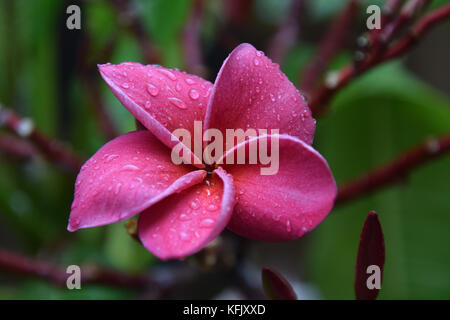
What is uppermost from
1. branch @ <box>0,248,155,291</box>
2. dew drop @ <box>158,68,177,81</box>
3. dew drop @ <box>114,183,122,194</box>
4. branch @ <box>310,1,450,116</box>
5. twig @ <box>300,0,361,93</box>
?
twig @ <box>300,0,361,93</box>

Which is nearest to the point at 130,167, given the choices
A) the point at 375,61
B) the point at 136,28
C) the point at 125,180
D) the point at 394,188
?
the point at 125,180

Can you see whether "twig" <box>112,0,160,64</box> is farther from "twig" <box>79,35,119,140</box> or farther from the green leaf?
the green leaf

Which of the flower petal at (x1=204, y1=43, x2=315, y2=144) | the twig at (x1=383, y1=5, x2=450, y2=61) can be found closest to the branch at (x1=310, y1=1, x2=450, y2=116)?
the twig at (x1=383, y1=5, x2=450, y2=61)

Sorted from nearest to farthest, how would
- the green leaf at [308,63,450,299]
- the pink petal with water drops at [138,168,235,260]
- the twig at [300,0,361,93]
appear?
the pink petal with water drops at [138,168,235,260] → the twig at [300,0,361,93] → the green leaf at [308,63,450,299]

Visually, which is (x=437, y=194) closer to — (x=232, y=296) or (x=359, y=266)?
(x=232, y=296)

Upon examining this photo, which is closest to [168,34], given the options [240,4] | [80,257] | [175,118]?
[240,4]

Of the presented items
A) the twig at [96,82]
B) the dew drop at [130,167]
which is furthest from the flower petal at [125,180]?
the twig at [96,82]

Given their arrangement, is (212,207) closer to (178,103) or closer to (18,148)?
(178,103)
